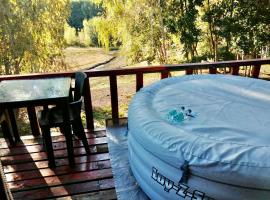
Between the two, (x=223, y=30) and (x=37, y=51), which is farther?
(x=223, y=30)

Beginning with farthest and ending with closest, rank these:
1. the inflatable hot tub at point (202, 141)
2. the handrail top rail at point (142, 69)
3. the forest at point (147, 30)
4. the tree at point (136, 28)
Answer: the tree at point (136, 28), the forest at point (147, 30), the handrail top rail at point (142, 69), the inflatable hot tub at point (202, 141)

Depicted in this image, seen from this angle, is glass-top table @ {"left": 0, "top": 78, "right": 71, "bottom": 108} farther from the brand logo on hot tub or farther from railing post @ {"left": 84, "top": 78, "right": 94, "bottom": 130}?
the brand logo on hot tub

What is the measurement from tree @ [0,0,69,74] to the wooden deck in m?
6.52

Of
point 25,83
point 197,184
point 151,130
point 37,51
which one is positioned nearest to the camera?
point 197,184

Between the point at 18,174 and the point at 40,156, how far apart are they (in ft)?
0.98

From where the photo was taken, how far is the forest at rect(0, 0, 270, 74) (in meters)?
8.83

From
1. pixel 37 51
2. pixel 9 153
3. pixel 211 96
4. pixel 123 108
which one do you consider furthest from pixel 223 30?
pixel 9 153

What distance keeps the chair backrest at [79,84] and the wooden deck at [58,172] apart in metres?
0.56

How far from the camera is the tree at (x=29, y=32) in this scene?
8.53 metres

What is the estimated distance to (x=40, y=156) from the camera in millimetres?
2773

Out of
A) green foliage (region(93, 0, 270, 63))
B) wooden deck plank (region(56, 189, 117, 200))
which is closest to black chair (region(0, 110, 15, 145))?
wooden deck plank (region(56, 189, 117, 200))

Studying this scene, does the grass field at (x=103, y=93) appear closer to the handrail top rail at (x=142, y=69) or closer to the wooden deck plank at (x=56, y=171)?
the handrail top rail at (x=142, y=69)

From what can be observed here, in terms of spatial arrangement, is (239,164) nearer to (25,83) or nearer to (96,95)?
(25,83)

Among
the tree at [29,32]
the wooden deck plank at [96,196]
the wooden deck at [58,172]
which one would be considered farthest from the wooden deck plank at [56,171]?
the tree at [29,32]
